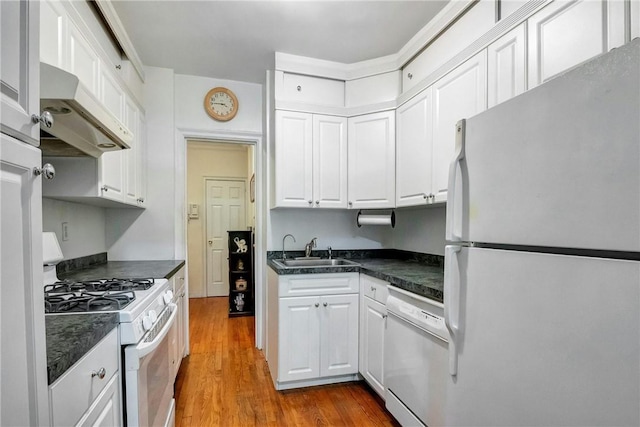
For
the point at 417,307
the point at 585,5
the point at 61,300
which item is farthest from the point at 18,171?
the point at 585,5

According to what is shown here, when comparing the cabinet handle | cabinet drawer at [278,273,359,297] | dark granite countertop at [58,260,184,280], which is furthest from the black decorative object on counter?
the cabinet handle

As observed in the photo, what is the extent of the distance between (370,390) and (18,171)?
95.6 inches

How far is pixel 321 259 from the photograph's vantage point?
2.80 meters

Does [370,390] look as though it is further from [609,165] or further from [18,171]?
[18,171]

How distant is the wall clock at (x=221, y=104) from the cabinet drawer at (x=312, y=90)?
2.44 feet

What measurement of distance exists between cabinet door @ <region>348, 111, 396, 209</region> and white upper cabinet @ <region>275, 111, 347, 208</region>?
8cm

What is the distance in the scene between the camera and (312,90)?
8.62 feet

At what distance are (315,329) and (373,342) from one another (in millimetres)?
441

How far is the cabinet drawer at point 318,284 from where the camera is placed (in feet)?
7.39

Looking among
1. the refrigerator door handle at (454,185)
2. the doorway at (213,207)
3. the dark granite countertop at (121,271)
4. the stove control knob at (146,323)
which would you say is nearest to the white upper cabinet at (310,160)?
the dark granite countertop at (121,271)

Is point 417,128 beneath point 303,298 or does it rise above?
above

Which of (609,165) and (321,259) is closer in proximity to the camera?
(609,165)

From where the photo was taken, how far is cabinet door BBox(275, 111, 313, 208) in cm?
252

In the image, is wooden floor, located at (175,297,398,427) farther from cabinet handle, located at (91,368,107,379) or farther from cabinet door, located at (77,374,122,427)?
cabinet handle, located at (91,368,107,379)
